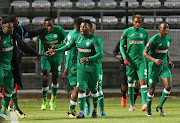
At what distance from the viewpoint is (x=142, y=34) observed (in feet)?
37.5

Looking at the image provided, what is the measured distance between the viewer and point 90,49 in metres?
9.46

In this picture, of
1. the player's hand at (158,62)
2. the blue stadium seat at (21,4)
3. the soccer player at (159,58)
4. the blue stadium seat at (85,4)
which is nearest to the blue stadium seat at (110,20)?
the blue stadium seat at (85,4)

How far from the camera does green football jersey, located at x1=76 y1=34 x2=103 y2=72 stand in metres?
9.30

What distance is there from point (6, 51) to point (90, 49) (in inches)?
60.4

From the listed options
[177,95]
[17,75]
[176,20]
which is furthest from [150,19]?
[17,75]

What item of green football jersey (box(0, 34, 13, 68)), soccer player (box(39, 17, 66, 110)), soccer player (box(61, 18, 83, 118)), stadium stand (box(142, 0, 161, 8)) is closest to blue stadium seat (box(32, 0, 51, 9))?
stadium stand (box(142, 0, 161, 8))

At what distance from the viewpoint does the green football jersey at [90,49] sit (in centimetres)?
930

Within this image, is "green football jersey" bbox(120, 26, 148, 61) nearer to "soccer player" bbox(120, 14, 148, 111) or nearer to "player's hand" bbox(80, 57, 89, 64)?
"soccer player" bbox(120, 14, 148, 111)

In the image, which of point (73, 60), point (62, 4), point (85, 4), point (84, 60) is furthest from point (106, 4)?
point (84, 60)

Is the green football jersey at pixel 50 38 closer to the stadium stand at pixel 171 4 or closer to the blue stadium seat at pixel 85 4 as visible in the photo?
the blue stadium seat at pixel 85 4

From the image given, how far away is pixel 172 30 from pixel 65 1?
5581 millimetres

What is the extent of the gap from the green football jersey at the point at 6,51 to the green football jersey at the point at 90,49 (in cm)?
126

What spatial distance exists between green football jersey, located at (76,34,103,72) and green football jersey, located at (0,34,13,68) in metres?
1.26

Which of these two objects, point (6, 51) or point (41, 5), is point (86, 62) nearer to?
point (6, 51)
